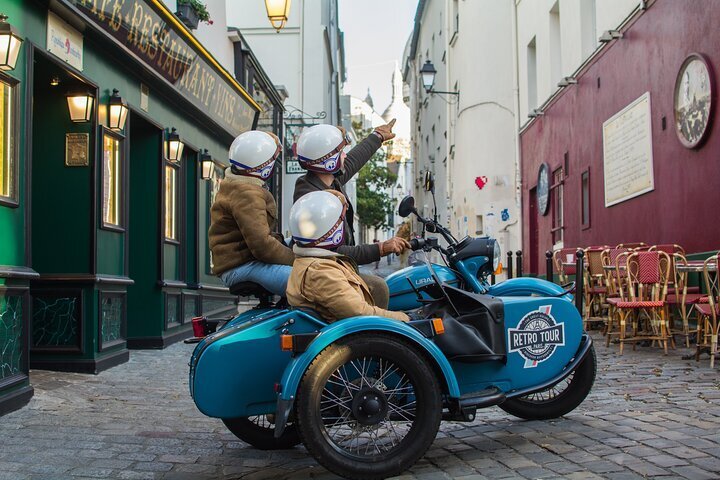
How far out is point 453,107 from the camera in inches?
1136

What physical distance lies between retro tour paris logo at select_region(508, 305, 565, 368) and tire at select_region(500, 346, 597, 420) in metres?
0.53

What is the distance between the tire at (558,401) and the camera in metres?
5.03

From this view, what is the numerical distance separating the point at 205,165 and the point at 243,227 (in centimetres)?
834

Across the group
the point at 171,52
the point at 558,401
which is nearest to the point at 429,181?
the point at 558,401

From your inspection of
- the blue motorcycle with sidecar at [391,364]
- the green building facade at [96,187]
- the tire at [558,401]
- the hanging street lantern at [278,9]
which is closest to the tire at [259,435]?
the blue motorcycle with sidecar at [391,364]

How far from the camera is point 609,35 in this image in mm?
12625

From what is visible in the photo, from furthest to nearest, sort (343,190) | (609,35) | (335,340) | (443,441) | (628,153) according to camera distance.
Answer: (609,35)
(628,153)
(343,190)
(443,441)
(335,340)

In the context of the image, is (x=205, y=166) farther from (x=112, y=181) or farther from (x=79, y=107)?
(x=79, y=107)

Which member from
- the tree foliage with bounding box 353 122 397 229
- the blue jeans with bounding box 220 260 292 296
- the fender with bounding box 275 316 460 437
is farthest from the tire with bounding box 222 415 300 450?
the tree foliage with bounding box 353 122 397 229

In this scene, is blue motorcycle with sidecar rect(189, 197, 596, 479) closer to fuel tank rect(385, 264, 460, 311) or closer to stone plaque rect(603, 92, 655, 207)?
fuel tank rect(385, 264, 460, 311)

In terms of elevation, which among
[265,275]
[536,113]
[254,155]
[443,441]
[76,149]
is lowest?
[443,441]

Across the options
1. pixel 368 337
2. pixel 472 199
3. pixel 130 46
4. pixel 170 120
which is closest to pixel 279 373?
pixel 368 337

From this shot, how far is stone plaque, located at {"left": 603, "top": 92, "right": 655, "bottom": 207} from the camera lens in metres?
11.2

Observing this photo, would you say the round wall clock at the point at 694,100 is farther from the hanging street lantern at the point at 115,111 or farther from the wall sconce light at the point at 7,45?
the wall sconce light at the point at 7,45
